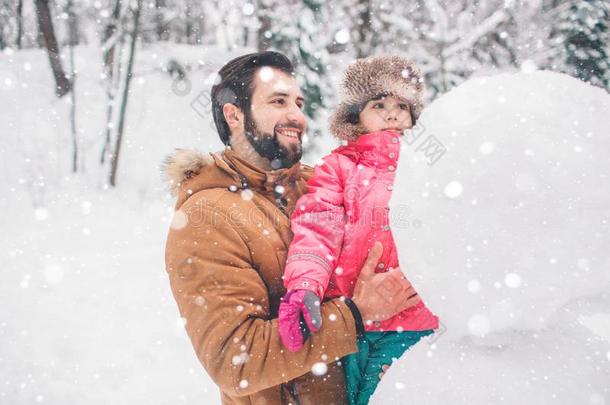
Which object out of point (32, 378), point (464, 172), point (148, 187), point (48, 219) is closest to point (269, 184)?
point (464, 172)

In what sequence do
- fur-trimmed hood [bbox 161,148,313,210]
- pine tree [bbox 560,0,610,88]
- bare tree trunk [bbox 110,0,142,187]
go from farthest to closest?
bare tree trunk [bbox 110,0,142,187], pine tree [bbox 560,0,610,88], fur-trimmed hood [bbox 161,148,313,210]

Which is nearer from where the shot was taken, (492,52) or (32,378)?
(32,378)

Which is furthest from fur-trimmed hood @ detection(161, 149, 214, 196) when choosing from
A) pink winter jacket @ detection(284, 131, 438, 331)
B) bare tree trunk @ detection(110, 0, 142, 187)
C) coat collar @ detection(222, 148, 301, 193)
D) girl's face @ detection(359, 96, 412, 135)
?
bare tree trunk @ detection(110, 0, 142, 187)

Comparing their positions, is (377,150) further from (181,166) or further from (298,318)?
(181,166)

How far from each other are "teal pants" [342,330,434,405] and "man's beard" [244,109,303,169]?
2.97 ft

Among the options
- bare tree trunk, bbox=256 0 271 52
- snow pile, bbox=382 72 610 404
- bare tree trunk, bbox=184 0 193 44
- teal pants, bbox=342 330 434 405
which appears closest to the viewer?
snow pile, bbox=382 72 610 404

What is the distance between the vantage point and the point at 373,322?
164 cm

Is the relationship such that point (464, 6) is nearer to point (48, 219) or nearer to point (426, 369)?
point (48, 219)

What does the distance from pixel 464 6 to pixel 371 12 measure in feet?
14.6

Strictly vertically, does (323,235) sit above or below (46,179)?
A: above

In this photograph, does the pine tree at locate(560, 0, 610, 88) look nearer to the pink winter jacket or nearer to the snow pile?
the pink winter jacket

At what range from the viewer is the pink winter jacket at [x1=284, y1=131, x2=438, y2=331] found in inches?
63.7

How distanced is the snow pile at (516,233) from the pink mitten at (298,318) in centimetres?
42

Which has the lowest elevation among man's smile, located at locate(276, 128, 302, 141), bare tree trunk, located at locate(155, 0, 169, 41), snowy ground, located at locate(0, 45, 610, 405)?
snowy ground, located at locate(0, 45, 610, 405)
